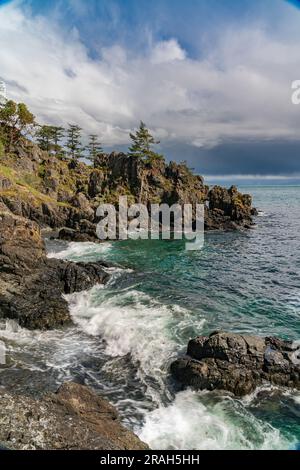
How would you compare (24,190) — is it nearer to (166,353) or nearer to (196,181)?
(196,181)

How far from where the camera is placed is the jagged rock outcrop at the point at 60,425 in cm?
772

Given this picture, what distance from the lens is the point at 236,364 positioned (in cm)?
1538

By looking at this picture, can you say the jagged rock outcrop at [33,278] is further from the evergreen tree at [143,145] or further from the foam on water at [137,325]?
the evergreen tree at [143,145]

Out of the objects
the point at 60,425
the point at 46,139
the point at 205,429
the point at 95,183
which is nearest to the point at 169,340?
the point at 205,429

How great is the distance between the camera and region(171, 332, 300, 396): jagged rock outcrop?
48.2ft

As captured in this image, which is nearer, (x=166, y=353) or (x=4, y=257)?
(x=166, y=353)

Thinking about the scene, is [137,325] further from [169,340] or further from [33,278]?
[33,278]

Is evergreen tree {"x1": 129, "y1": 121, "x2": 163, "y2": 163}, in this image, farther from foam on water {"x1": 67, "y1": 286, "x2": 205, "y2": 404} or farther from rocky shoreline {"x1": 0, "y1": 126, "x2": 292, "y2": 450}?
foam on water {"x1": 67, "y1": 286, "x2": 205, "y2": 404}

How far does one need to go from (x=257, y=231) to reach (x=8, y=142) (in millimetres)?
65102

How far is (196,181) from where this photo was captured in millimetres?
83312

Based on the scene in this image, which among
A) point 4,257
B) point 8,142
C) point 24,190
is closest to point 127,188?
point 24,190

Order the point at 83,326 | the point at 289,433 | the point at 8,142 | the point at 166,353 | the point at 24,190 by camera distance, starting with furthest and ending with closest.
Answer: the point at 8,142 → the point at 24,190 → the point at 83,326 → the point at 166,353 → the point at 289,433

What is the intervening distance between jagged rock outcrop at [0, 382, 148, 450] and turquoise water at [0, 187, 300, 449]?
2.99 m

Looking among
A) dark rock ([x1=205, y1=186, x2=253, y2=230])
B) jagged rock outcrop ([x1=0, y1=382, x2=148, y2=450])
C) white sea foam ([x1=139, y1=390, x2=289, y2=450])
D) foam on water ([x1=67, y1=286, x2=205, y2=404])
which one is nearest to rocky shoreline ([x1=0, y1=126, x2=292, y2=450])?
jagged rock outcrop ([x1=0, y1=382, x2=148, y2=450])
